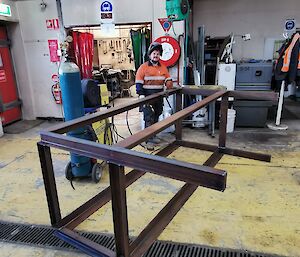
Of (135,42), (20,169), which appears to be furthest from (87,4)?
(20,169)

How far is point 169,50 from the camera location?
4.22 m

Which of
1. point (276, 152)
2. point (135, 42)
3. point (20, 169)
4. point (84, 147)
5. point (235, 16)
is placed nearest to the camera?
point (84, 147)

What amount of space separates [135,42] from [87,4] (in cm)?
102

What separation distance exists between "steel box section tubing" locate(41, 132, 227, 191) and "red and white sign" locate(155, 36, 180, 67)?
9.77 ft

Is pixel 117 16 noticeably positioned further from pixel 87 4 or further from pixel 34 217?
pixel 34 217

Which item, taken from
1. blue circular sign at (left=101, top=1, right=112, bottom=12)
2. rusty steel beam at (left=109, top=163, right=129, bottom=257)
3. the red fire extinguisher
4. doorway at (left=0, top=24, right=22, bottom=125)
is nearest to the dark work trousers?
blue circular sign at (left=101, top=1, right=112, bottom=12)

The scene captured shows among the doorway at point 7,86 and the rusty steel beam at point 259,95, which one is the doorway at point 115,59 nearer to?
the doorway at point 7,86

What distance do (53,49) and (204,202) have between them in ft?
13.5

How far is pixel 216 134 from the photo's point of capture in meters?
4.45

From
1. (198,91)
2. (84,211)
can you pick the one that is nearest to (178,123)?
(198,91)

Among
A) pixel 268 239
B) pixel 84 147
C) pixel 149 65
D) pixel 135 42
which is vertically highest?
pixel 135 42

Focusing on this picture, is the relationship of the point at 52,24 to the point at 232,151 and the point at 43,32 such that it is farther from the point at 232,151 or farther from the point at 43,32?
the point at 232,151

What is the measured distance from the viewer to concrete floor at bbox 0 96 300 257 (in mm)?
2068

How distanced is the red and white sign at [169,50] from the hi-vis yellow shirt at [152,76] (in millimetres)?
428
